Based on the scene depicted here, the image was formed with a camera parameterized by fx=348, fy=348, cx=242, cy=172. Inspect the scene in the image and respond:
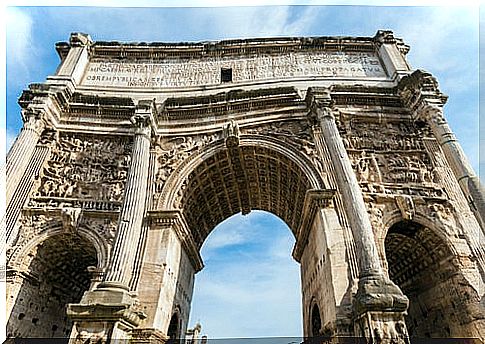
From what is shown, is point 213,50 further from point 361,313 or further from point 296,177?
point 361,313

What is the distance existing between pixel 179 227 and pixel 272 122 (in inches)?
186

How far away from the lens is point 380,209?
9.92 meters

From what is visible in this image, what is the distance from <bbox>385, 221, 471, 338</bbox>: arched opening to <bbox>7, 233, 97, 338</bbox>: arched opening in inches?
366

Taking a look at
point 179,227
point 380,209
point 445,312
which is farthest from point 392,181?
point 179,227

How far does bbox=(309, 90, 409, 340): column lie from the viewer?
6.37 m

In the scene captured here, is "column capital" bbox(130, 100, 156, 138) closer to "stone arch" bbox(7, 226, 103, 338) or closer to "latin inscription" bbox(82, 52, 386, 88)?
"latin inscription" bbox(82, 52, 386, 88)

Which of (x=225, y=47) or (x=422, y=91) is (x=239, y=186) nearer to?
(x=225, y=47)

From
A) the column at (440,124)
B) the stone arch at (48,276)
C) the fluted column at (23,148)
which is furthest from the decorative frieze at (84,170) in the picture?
the column at (440,124)

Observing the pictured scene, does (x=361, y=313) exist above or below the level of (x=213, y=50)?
below

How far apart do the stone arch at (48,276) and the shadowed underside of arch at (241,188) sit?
→ 3206 mm

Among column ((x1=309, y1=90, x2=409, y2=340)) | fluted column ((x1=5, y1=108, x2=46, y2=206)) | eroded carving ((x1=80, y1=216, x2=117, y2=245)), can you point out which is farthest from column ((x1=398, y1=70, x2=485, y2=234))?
fluted column ((x1=5, y1=108, x2=46, y2=206))

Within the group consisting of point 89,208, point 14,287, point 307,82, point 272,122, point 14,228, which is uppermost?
point 307,82

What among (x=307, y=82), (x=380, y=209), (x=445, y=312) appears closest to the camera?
(x=445, y=312)

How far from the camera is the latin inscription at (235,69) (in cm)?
1346
